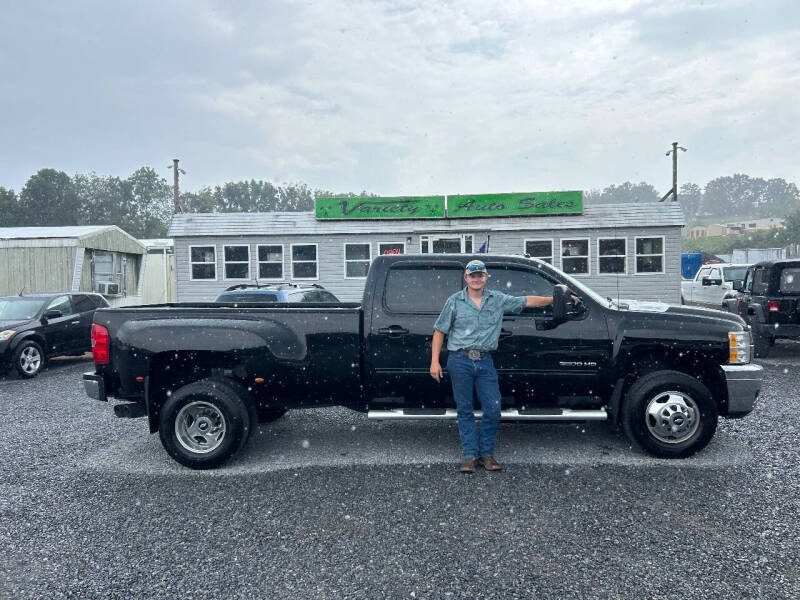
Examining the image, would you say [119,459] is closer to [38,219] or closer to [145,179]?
[38,219]

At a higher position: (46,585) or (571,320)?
(571,320)

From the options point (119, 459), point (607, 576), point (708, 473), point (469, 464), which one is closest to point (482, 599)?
point (607, 576)

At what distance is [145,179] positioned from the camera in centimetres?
10394

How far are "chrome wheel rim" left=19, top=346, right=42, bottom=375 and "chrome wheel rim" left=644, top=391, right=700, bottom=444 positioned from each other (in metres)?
10.1

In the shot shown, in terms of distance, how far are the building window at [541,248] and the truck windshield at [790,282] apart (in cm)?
1031

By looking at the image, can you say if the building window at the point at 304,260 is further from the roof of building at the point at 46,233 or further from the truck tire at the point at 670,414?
the truck tire at the point at 670,414

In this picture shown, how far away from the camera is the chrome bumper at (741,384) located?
5.03m

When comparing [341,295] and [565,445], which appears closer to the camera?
[565,445]

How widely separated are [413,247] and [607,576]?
1760cm

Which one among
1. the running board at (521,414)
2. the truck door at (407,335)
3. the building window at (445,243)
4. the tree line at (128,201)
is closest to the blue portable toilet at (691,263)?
the tree line at (128,201)

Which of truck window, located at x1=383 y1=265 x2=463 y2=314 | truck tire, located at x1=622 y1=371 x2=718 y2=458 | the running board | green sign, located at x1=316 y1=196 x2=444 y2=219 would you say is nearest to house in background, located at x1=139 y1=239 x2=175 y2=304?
green sign, located at x1=316 y1=196 x2=444 y2=219

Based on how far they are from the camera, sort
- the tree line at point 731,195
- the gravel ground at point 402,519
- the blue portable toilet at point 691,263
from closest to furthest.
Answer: the gravel ground at point 402,519 → the blue portable toilet at point 691,263 → the tree line at point 731,195

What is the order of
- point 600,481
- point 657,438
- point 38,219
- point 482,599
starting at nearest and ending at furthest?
1. point 482,599
2. point 600,481
3. point 657,438
4. point 38,219

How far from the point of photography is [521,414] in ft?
16.8
